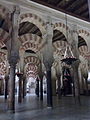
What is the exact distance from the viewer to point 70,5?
5.17m

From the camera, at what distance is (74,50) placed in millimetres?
5703

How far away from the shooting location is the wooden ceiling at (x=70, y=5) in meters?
4.95

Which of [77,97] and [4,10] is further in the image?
[77,97]

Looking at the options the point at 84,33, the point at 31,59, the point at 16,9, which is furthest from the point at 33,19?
the point at 31,59

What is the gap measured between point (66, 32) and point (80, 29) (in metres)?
0.73

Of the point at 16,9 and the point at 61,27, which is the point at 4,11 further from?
the point at 61,27

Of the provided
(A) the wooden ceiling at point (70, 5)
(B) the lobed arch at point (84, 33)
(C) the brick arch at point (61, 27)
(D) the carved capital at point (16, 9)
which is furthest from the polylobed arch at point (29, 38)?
(D) the carved capital at point (16, 9)

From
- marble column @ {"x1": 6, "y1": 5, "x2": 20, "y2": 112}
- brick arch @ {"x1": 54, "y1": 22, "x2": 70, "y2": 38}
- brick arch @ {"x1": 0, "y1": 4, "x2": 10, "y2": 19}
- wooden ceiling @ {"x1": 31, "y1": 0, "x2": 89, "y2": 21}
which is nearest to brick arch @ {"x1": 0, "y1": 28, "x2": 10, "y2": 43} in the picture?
marble column @ {"x1": 6, "y1": 5, "x2": 20, "y2": 112}

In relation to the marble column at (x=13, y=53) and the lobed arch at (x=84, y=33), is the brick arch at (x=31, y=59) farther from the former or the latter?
the marble column at (x=13, y=53)

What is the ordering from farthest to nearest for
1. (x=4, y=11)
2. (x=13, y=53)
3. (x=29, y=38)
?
1. (x=29, y=38)
2. (x=4, y=11)
3. (x=13, y=53)

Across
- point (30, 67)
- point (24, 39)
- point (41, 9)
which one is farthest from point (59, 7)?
point (30, 67)

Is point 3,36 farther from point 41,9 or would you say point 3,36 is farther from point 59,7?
point 59,7

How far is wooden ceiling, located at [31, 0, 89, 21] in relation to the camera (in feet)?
16.3

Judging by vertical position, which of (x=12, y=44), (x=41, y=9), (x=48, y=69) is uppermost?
(x=41, y=9)
